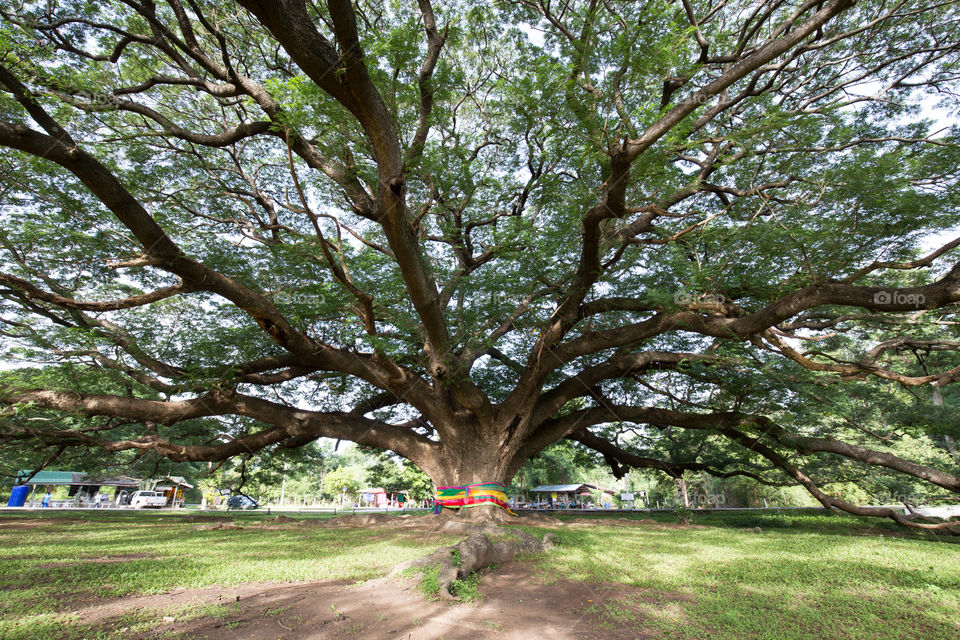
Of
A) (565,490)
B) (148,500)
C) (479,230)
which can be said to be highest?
(479,230)

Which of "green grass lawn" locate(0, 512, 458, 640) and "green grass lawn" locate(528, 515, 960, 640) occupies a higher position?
"green grass lawn" locate(0, 512, 458, 640)

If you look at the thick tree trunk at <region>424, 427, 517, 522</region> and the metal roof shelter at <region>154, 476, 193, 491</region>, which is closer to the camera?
the thick tree trunk at <region>424, 427, 517, 522</region>

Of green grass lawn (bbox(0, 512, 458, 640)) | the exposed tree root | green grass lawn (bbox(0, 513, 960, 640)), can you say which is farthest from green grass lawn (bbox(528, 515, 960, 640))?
green grass lawn (bbox(0, 512, 458, 640))

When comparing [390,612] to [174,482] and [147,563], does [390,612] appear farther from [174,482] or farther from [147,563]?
[174,482]

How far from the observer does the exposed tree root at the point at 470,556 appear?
3408 millimetres

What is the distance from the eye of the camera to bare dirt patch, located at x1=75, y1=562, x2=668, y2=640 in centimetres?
252

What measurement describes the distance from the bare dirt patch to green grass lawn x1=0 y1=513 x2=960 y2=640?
4.1 inches

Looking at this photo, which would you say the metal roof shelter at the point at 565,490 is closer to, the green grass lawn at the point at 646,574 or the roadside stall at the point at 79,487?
the green grass lawn at the point at 646,574

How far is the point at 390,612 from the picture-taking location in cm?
283

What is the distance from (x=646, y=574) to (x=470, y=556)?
5.80ft

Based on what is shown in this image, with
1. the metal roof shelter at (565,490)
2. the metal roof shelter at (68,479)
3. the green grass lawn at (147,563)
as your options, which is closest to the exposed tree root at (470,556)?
the green grass lawn at (147,563)

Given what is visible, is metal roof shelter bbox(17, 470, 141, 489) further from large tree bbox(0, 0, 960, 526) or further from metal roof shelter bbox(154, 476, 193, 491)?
large tree bbox(0, 0, 960, 526)

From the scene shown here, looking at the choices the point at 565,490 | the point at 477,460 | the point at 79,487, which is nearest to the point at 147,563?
the point at 477,460

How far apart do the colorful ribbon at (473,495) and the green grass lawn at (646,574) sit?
1692mm
